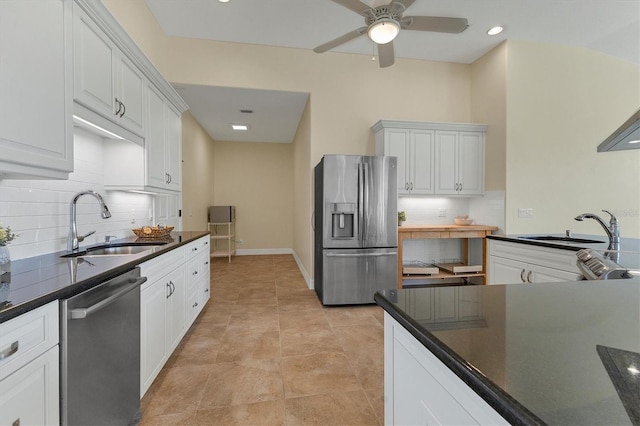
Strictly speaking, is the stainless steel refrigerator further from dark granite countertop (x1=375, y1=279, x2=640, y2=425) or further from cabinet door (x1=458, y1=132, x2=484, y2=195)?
dark granite countertop (x1=375, y1=279, x2=640, y2=425)

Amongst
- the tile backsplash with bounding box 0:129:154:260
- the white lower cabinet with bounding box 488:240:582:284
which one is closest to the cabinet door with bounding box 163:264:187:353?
the tile backsplash with bounding box 0:129:154:260

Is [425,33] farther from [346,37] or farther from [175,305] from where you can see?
[175,305]

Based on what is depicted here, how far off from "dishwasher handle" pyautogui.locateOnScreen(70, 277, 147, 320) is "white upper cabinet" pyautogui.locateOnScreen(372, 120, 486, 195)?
307 cm

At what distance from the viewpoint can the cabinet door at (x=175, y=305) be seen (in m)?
2.01

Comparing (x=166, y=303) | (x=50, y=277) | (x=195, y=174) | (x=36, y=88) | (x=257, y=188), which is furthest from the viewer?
(x=257, y=188)

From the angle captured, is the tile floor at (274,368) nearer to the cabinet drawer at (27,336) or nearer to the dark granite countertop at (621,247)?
the cabinet drawer at (27,336)

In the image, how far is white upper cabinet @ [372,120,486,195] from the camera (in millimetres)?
3664

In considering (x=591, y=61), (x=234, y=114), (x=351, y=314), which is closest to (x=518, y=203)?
(x=591, y=61)

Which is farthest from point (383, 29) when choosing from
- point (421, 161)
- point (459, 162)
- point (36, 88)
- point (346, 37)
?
point (459, 162)

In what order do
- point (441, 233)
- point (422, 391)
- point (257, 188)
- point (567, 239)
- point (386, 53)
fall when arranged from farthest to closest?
point (257, 188) → point (441, 233) → point (567, 239) → point (386, 53) → point (422, 391)

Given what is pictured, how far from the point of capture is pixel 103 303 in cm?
116

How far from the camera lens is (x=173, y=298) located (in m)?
2.10

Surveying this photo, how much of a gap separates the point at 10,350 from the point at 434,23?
3.02 m

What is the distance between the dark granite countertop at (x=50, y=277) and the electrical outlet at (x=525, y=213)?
12.8 feet
